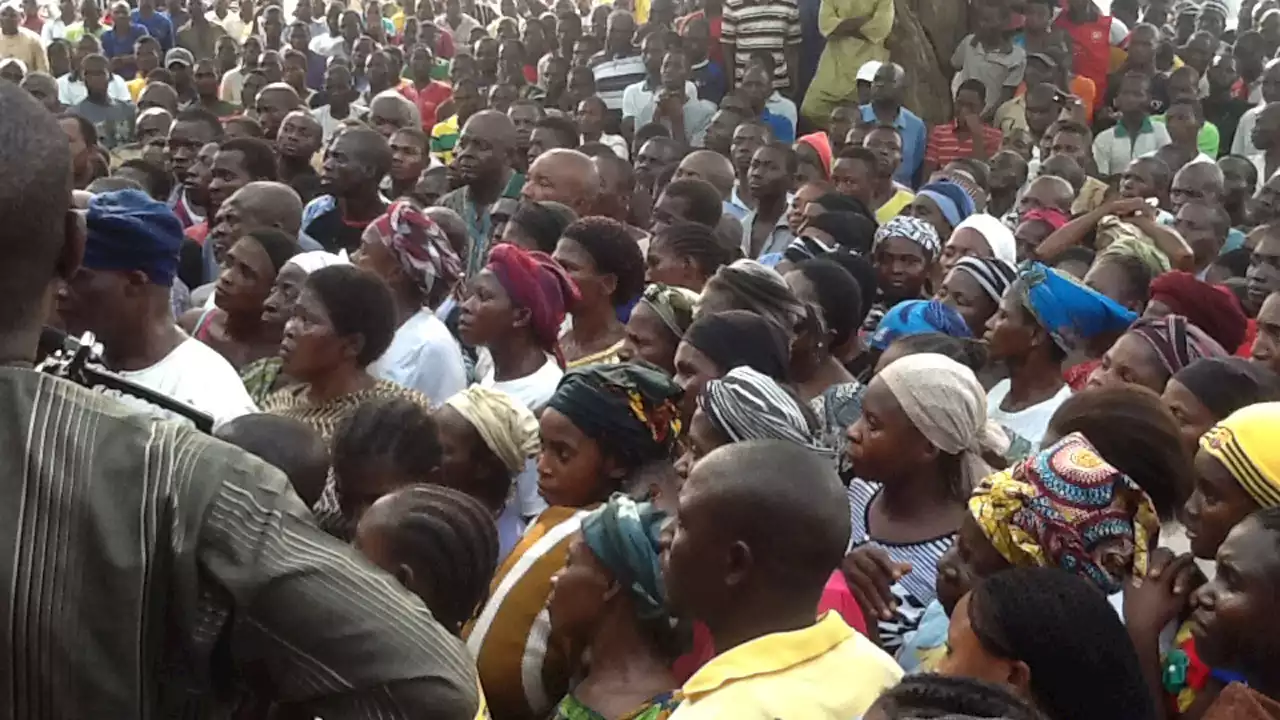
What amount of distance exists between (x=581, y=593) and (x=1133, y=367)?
2.11 m

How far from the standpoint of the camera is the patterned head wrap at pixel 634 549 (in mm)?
2689

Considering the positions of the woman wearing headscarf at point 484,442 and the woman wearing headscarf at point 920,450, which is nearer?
the woman wearing headscarf at point 920,450

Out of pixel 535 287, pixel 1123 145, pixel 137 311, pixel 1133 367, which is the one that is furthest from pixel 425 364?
pixel 1123 145

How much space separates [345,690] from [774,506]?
3.79 feet

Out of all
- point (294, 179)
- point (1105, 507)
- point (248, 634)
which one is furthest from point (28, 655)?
point (294, 179)

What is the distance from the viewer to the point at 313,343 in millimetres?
4121

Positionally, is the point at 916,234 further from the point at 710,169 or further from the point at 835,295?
the point at 710,169

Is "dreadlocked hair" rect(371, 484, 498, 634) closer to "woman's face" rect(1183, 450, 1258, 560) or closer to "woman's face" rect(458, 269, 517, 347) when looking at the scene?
"woman's face" rect(1183, 450, 1258, 560)

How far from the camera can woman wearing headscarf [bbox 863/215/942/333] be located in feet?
19.7

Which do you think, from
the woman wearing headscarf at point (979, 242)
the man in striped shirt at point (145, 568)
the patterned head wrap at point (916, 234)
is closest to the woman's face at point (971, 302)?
the woman wearing headscarf at point (979, 242)

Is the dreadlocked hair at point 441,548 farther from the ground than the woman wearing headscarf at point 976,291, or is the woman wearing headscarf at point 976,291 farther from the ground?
the dreadlocked hair at point 441,548

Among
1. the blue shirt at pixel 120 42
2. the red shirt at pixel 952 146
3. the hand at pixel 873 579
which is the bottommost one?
the blue shirt at pixel 120 42

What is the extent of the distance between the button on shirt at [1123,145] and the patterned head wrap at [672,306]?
632cm

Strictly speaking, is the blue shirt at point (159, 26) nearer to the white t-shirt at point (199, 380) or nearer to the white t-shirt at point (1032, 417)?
the white t-shirt at point (199, 380)
